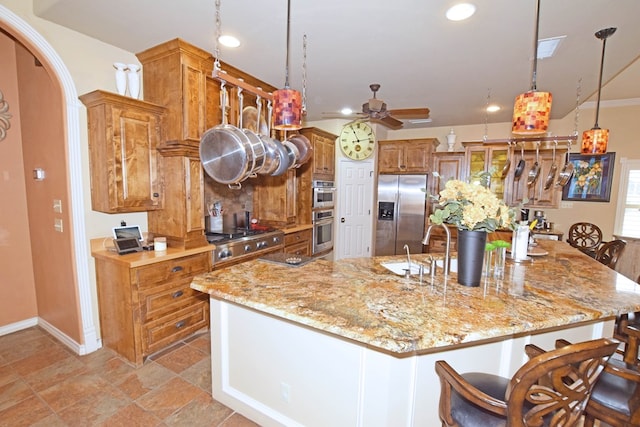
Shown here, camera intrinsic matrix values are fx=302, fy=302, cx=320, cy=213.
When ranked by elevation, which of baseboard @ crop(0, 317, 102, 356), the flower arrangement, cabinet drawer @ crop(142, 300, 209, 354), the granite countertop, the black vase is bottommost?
baseboard @ crop(0, 317, 102, 356)

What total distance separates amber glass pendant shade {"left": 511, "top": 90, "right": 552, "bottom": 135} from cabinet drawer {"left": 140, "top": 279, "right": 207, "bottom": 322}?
275 centimetres

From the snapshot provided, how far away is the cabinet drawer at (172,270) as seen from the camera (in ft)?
7.75

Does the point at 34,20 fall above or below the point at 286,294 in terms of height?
above

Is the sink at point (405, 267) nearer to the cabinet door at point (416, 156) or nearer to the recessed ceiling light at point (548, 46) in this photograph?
the recessed ceiling light at point (548, 46)

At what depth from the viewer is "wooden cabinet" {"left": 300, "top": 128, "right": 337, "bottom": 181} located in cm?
441

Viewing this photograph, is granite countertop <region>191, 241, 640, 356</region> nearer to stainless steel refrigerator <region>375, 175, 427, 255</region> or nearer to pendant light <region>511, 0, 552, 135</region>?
pendant light <region>511, 0, 552, 135</region>

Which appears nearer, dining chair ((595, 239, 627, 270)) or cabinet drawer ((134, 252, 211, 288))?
cabinet drawer ((134, 252, 211, 288))

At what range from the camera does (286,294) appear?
5.03 ft

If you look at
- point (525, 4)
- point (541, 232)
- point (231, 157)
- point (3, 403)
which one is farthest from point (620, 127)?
point (3, 403)

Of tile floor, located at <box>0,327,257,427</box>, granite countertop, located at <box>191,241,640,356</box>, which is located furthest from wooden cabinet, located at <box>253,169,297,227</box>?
granite countertop, located at <box>191,241,640,356</box>

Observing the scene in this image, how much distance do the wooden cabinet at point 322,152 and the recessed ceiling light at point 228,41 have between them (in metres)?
1.90

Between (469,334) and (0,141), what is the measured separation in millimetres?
3998

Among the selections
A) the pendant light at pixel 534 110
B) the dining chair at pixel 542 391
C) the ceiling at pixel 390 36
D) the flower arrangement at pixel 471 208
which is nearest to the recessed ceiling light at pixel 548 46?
the ceiling at pixel 390 36

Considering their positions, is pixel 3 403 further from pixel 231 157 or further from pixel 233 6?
pixel 233 6
